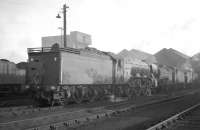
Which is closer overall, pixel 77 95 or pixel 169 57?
pixel 77 95

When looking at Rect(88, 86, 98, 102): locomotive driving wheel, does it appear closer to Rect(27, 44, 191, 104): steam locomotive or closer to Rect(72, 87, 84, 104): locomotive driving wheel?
Rect(27, 44, 191, 104): steam locomotive

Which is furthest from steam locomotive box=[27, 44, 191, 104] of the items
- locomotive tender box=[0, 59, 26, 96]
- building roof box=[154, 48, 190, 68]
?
building roof box=[154, 48, 190, 68]

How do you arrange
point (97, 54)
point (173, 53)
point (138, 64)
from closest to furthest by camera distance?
point (97, 54) → point (138, 64) → point (173, 53)

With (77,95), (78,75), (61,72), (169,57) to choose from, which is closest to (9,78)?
(77,95)

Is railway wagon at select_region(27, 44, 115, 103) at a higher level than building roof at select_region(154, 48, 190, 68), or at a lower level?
lower

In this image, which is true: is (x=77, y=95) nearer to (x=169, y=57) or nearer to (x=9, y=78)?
(x=9, y=78)

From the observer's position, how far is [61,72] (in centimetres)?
1666

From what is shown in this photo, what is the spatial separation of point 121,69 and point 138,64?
3.96m

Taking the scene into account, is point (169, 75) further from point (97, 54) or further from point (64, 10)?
point (97, 54)

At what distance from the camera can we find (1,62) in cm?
2322

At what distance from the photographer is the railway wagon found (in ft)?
54.6

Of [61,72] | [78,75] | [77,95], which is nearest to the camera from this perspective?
[61,72]

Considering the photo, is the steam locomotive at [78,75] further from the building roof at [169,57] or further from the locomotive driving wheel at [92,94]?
the building roof at [169,57]

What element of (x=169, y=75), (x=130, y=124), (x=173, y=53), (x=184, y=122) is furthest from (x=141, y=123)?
(x=173, y=53)
